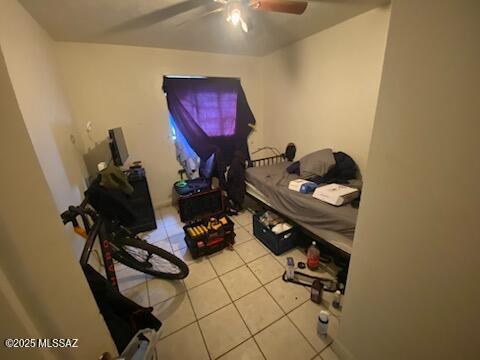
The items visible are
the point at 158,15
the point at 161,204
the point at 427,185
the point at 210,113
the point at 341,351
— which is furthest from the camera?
the point at 161,204

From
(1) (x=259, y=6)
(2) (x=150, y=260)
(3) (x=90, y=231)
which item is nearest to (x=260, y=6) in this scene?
(1) (x=259, y=6)

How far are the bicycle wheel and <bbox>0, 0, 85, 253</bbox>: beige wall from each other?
31 centimetres

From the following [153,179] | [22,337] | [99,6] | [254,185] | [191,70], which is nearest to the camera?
[22,337]

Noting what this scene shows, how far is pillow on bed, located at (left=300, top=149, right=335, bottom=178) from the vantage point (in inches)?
87.8

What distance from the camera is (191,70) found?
2.88 m

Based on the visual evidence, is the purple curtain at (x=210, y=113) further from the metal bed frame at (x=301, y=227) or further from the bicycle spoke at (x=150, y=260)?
the bicycle spoke at (x=150, y=260)

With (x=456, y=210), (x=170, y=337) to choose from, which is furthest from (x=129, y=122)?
(x=456, y=210)

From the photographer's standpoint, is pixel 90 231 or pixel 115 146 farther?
pixel 115 146

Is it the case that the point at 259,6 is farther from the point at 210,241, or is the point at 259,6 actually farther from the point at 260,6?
the point at 210,241

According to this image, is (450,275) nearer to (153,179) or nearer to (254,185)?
(254,185)

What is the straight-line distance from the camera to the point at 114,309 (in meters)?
1.10

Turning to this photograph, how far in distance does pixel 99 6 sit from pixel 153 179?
80.5 inches

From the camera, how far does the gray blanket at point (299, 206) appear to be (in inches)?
61.4

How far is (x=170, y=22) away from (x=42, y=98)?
130 cm
